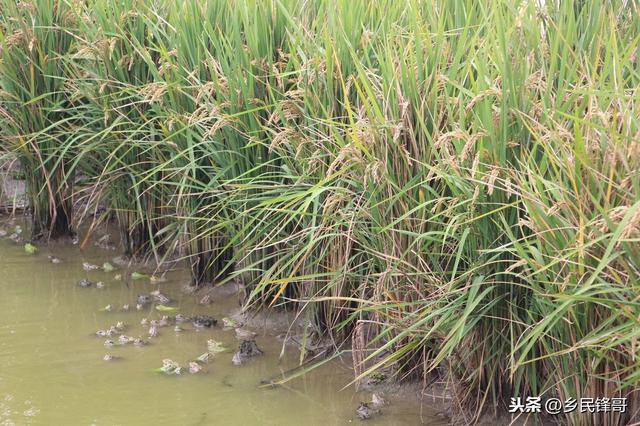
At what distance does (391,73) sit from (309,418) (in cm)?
124

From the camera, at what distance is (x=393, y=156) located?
334 cm

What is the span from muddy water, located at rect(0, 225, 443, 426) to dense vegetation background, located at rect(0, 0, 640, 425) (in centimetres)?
20

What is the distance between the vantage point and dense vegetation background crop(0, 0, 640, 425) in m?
2.77

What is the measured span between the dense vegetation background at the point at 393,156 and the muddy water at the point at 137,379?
20 centimetres

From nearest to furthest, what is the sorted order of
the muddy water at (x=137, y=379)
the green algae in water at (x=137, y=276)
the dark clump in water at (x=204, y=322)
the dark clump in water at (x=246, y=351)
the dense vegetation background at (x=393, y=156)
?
1. the dense vegetation background at (x=393, y=156)
2. the muddy water at (x=137, y=379)
3. the dark clump in water at (x=246, y=351)
4. the dark clump in water at (x=204, y=322)
5. the green algae in water at (x=137, y=276)

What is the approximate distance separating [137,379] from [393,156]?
132 centimetres

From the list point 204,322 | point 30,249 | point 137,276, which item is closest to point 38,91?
point 30,249

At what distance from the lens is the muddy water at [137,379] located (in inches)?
135

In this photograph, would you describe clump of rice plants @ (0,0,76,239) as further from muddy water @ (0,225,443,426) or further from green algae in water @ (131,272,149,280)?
muddy water @ (0,225,443,426)

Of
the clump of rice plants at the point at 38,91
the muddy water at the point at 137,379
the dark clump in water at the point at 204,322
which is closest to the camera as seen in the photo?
the muddy water at the point at 137,379

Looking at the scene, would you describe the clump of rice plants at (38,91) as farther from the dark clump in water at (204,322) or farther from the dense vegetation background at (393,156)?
the dark clump in water at (204,322)

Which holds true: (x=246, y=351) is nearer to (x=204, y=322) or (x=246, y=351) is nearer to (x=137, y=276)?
(x=204, y=322)

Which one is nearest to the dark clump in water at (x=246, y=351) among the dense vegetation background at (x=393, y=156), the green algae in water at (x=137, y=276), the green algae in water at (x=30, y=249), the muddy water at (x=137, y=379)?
the muddy water at (x=137, y=379)

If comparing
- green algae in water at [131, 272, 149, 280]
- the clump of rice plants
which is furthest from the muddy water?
the clump of rice plants
